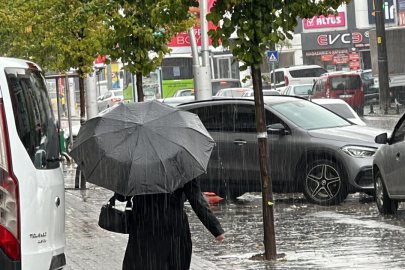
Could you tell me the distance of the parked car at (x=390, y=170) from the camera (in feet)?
39.9

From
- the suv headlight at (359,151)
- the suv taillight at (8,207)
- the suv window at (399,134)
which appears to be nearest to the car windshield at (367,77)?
the suv headlight at (359,151)

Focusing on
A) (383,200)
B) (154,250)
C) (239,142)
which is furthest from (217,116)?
(154,250)

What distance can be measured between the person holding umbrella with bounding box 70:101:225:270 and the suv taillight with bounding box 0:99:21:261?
1.70 feet

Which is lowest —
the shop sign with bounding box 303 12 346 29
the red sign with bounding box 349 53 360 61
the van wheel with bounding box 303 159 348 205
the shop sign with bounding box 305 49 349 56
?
the van wheel with bounding box 303 159 348 205

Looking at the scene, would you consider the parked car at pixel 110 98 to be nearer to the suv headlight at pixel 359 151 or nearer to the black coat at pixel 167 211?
the suv headlight at pixel 359 151

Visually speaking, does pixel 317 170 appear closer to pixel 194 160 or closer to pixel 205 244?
pixel 205 244

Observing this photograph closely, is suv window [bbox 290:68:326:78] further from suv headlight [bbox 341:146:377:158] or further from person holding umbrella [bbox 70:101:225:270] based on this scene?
person holding umbrella [bbox 70:101:225:270]

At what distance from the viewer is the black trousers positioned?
19.9 ft

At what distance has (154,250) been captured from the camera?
6.06 m

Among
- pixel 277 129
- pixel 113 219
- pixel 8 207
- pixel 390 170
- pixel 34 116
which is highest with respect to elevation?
pixel 34 116

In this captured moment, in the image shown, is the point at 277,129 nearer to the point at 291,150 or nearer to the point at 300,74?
the point at 291,150

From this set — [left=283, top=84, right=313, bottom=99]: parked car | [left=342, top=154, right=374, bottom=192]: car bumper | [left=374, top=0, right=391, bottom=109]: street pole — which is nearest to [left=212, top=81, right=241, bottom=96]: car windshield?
[left=283, top=84, right=313, bottom=99]: parked car

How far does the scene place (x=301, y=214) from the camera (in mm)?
13367

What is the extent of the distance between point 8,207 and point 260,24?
4.20m
